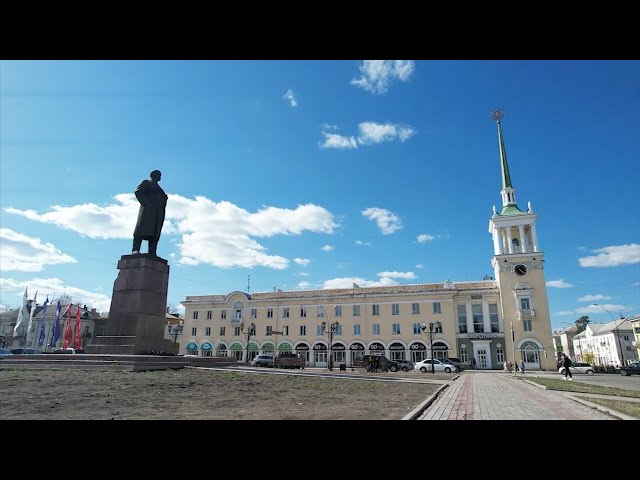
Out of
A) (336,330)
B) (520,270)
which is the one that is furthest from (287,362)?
(520,270)

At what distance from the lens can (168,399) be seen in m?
9.22

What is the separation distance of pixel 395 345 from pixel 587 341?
78881 mm

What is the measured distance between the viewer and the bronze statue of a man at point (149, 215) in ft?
59.3

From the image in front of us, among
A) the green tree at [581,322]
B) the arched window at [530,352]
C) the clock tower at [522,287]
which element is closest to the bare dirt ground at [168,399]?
the clock tower at [522,287]

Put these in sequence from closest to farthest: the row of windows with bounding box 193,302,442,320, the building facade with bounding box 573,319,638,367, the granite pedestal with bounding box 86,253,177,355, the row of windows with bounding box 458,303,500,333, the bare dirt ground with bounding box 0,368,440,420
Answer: the bare dirt ground with bounding box 0,368,440,420
the granite pedestal with bounding box 86,253,177,355
the row of windows with bounding box 458,303,500,333
the row of windows with bounding box 193,302,442,320
the building facade with bounding box 573,319,638,367

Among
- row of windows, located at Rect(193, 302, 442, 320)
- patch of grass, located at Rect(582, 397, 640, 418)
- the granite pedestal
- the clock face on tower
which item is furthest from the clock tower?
the granite pedestal

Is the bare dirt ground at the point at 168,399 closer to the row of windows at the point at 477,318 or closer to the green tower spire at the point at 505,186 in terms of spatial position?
the row of windows at the point at 477,318

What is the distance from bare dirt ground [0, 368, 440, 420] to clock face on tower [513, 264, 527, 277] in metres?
42.8

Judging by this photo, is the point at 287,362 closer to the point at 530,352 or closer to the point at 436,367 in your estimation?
the point at 436,367

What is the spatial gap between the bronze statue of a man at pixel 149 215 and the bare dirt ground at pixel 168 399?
21.4 feet

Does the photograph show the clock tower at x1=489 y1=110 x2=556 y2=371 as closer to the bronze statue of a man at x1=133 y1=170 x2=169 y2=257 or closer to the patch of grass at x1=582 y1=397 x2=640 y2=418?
the patch of grass at x1=582 y1=397 x2=640 y2=418

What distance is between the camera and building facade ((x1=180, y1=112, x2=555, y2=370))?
4734cm

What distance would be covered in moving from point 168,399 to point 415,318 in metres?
44.8
